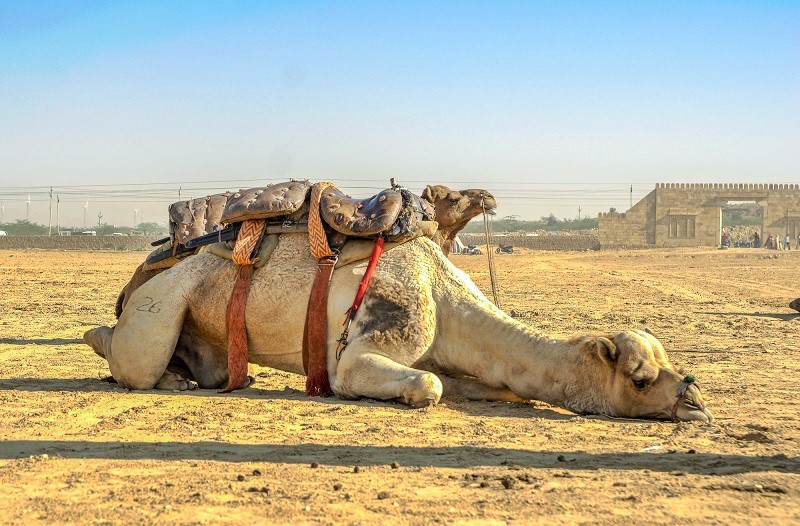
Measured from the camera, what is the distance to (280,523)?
408 centimetres

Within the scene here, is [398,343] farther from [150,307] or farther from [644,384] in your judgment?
[150,307]

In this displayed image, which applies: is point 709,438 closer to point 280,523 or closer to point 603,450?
point 603,450

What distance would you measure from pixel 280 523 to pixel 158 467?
1.23m

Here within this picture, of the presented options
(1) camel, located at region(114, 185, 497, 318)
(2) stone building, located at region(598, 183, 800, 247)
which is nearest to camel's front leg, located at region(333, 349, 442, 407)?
(1) camel, located at region(114, 185, 497, 318)

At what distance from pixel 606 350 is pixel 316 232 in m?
2.51

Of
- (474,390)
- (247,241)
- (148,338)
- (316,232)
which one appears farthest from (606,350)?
(148,338)

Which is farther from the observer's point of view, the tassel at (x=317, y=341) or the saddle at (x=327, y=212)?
the saddle at (x=327, y=212)

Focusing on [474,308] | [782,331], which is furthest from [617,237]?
[474,308]

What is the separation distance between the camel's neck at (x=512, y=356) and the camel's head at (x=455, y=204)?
247 centimetres

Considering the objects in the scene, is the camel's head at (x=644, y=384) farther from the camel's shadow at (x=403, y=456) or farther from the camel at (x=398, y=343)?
the camel's shadow at (x=403, y=456)

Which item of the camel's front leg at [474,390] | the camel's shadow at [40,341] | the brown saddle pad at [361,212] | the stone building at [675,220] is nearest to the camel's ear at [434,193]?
the brown saddle pad at [361,212]

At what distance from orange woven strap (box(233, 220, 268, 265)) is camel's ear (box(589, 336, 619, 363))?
9.35ft

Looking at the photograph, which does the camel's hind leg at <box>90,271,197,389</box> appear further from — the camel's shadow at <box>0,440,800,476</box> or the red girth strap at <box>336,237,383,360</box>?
the camel's shadow at <box>0,440,800,476</box>

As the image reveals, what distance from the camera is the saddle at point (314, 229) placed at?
755 centimetres
